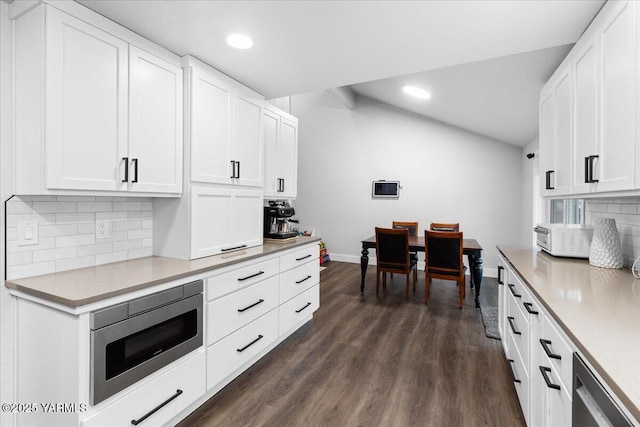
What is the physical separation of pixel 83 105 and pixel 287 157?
2.00m

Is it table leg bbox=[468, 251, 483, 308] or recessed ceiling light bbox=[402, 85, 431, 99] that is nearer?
table leg bbox=[468, 251, 483, 308]

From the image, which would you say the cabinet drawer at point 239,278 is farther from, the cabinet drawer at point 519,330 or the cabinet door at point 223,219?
the cabinet drawer at point 519,330

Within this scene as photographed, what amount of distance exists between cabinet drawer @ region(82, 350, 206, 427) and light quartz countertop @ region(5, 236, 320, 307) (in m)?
0.50

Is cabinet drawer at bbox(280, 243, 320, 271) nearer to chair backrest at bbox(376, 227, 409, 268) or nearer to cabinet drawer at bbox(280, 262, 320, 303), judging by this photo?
cabinet drawer at bbox(280, 262, 320, 303)

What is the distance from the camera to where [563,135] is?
206 cm

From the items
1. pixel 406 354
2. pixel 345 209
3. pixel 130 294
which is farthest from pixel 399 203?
pixel 130 294

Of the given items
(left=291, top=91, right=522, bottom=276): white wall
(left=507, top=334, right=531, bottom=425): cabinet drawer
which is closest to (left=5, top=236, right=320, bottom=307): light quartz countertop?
(left=507, top=334, right=531, bottom=425): cabinet drawer

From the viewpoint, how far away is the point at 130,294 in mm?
1477

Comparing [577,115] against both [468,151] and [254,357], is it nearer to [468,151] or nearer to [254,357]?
[254,357]

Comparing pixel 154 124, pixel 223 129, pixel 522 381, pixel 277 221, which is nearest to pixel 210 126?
pixel 223 129

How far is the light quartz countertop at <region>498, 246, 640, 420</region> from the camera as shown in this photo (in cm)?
78

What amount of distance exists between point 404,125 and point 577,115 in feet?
14.5

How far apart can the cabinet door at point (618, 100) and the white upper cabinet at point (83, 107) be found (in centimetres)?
245

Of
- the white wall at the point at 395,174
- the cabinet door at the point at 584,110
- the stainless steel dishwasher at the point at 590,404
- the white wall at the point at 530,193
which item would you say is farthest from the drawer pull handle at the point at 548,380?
the white wall at the point at 395,174
